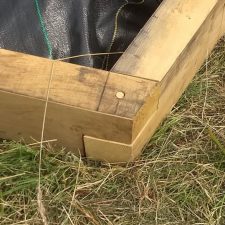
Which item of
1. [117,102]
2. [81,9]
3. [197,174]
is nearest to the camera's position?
[117,102]

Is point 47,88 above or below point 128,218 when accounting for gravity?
above

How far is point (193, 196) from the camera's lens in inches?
59.9

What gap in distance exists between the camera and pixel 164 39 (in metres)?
1.48

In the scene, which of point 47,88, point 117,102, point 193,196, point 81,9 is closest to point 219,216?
point 193,196

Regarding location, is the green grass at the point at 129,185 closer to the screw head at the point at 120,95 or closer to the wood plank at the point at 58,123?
the wood plank at the point at 58,123

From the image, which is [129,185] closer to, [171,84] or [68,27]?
[171,84]

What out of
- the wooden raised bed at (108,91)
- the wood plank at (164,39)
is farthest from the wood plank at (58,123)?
the wood plank at (164,39)

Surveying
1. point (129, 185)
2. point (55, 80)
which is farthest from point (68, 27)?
point (129, 185)

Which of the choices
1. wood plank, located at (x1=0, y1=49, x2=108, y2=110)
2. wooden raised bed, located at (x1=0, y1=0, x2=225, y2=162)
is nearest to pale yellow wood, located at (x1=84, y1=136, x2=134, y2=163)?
wooden raised bed, located at (x1=0, y1=0, x2=225, y2=162)

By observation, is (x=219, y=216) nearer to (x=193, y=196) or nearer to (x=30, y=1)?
(x=193, y=196)

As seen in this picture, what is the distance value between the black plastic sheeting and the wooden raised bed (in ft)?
0.61

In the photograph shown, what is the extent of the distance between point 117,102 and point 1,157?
1.31 feet

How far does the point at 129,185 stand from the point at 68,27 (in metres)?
0.49

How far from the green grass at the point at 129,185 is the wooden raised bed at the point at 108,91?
0.05 metres
